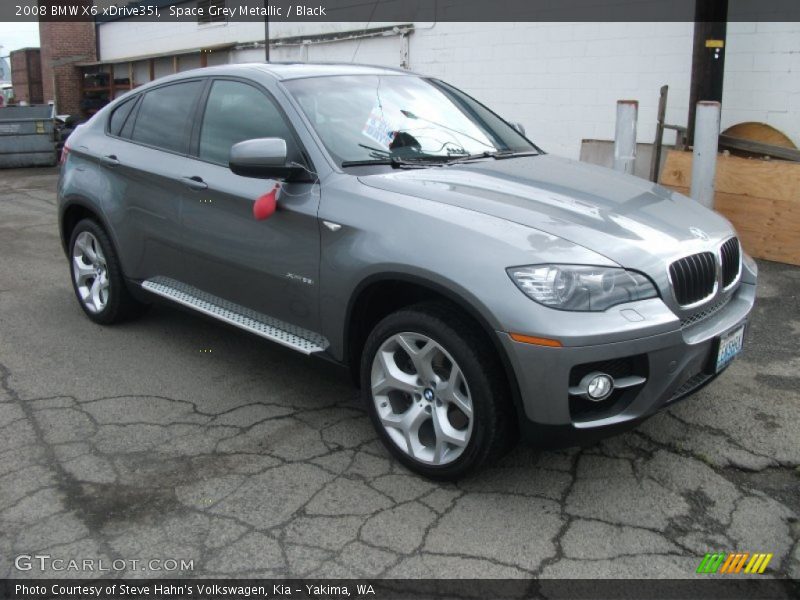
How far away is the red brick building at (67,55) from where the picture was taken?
79.1 ft

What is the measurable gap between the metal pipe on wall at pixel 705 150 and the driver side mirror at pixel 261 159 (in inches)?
181

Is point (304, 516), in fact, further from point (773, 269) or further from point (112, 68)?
point (112, 68)

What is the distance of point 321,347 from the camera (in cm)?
376

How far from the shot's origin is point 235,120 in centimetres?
434

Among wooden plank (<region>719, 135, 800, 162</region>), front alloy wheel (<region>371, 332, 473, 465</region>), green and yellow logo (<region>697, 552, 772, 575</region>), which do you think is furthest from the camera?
wooden plank (<region>719, 135, 800, 162</region>)

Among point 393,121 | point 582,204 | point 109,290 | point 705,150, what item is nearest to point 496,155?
point 393,121

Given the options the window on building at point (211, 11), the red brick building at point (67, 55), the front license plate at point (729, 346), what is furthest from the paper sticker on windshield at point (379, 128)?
the red brick building at point (67, 55)

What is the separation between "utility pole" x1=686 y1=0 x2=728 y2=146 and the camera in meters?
7.29

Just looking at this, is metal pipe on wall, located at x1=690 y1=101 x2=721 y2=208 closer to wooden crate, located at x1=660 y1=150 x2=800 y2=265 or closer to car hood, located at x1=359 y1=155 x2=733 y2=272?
wooden crate, located at x1=660 y1=150 x2=800 y2=265

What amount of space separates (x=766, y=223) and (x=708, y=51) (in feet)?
5.77

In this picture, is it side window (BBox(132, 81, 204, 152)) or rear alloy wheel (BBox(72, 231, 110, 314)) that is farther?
rear alloy wheel (BBox(72, 231, 110, 314))

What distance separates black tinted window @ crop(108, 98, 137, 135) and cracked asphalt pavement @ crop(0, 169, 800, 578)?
1543mm

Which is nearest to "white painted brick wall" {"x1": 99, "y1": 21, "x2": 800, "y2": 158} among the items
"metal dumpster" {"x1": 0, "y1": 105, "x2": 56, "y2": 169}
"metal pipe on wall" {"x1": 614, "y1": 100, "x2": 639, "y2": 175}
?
"metal pipe on wall" {"x1": 614, "y1": 100, "x2": 639, "y2": 175}

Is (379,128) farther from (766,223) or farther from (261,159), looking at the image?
(766,223)
